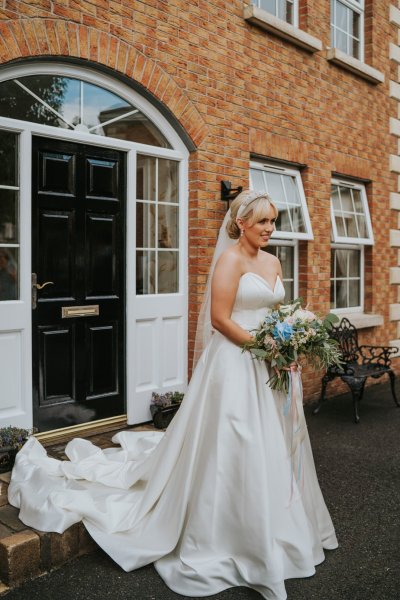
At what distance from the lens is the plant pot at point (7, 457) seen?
13.7 feet

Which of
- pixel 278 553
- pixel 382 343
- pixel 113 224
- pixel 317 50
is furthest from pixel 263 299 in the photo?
pixel 382 343

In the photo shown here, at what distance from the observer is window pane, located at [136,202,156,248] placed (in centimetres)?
552

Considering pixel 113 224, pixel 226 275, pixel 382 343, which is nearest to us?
pixel 226 275

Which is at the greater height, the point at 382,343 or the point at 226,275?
the point at 226,275

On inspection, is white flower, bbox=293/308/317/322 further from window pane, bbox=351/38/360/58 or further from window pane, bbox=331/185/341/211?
window pane, bbox=351/38/360/58

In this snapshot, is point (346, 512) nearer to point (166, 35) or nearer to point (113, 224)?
point (113, 224)

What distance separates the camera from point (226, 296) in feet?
11.6

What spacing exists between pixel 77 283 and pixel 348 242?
4.16 metres

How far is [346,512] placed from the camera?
412 centimetres

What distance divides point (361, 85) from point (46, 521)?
690 centimetres

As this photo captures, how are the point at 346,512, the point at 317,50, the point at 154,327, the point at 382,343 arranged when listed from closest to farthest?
the point at 346,512, the point at 154,327, the point at 317,50, the point at 382,343

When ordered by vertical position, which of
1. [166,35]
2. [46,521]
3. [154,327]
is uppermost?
[166,35]

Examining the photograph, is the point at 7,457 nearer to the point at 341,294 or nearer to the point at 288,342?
the point at 288,342

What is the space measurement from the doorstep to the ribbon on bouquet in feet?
4.10
